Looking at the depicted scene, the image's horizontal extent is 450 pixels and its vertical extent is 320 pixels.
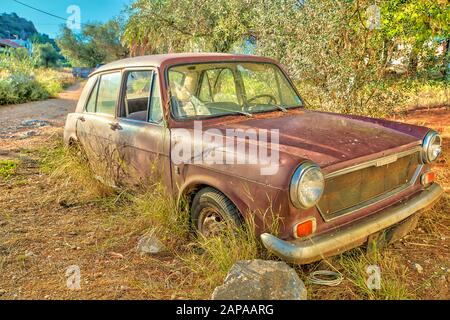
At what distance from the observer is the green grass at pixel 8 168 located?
5.56m

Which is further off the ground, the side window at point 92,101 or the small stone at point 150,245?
the side window at point 92,101

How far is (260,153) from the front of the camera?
104 inches

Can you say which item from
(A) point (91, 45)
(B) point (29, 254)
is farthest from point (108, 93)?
(A) point (91, 45)

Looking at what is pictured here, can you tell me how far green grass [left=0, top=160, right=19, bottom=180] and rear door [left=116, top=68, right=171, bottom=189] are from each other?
250 centimetres

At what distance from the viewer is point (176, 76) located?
3578 millimetres

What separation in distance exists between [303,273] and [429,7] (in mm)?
5767

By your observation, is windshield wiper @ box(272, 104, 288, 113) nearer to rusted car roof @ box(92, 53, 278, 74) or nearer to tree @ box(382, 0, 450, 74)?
rusted car roof @ box(92, 53, 278, 74)

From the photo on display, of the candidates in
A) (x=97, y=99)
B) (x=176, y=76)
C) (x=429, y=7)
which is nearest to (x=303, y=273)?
(x=176, y=76)

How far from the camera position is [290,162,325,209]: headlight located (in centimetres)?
242

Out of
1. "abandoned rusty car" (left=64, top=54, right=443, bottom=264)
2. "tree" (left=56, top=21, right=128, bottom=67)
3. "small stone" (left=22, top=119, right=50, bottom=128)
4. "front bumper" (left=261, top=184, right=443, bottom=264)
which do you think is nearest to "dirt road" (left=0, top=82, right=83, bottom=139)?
"small stone" (left=22, top=119, right=50, bottom=128)

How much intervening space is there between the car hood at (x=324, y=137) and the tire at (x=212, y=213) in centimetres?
23

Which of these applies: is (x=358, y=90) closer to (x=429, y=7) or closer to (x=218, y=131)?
(x=429, y=7)

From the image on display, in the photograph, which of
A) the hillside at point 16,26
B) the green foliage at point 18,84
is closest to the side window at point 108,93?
the green foliage at point 18,84

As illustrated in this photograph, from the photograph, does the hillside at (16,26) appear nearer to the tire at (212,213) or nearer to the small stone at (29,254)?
the small stone at (29,254)
